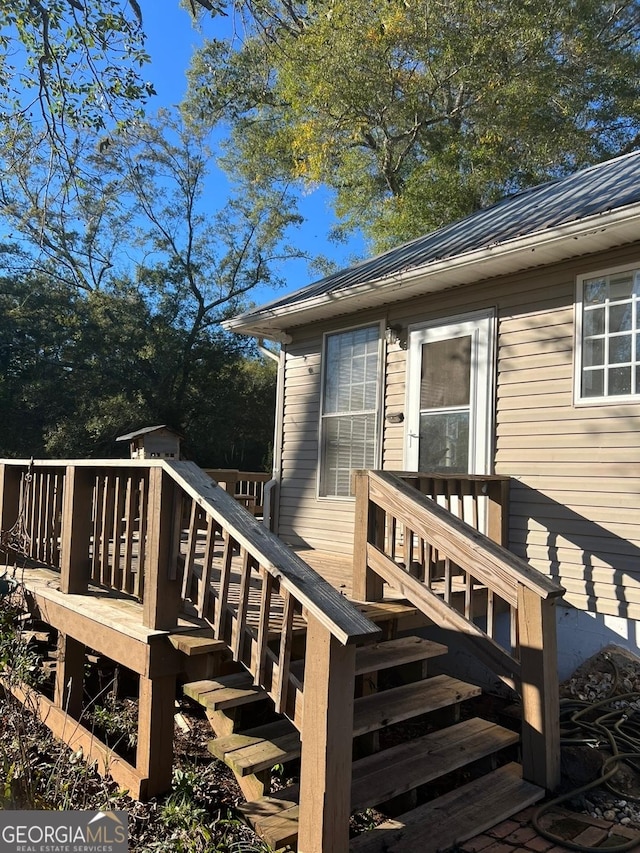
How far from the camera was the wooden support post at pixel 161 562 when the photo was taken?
3072mm

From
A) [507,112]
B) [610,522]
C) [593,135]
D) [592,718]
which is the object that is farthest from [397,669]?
[593,135]

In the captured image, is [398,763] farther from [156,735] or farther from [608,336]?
[608,336]

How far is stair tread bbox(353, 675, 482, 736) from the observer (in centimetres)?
286

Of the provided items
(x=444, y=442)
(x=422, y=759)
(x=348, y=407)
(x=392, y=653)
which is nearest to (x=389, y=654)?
(x=392, y=653)

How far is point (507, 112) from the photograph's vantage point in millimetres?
14133

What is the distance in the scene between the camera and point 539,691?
292 cm

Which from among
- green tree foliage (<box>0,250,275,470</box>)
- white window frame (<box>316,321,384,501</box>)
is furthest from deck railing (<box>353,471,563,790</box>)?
green tree foliage (<box>0,250,275,470</box>)

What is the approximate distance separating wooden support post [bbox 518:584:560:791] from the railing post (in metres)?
1.06

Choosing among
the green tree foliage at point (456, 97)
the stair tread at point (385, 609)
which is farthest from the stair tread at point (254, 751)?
the green tree foliage at point (456, 97)

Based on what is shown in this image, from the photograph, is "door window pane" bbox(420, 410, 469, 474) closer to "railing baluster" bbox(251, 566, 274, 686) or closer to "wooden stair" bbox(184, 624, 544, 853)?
"wooden stair" bbox(184, 624, 544, 853)

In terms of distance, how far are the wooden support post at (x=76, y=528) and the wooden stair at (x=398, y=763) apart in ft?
4.17

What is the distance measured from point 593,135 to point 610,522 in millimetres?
14427

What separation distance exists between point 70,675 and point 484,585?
2.46 m

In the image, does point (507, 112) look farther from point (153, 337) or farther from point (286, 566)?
point (286, 566)
